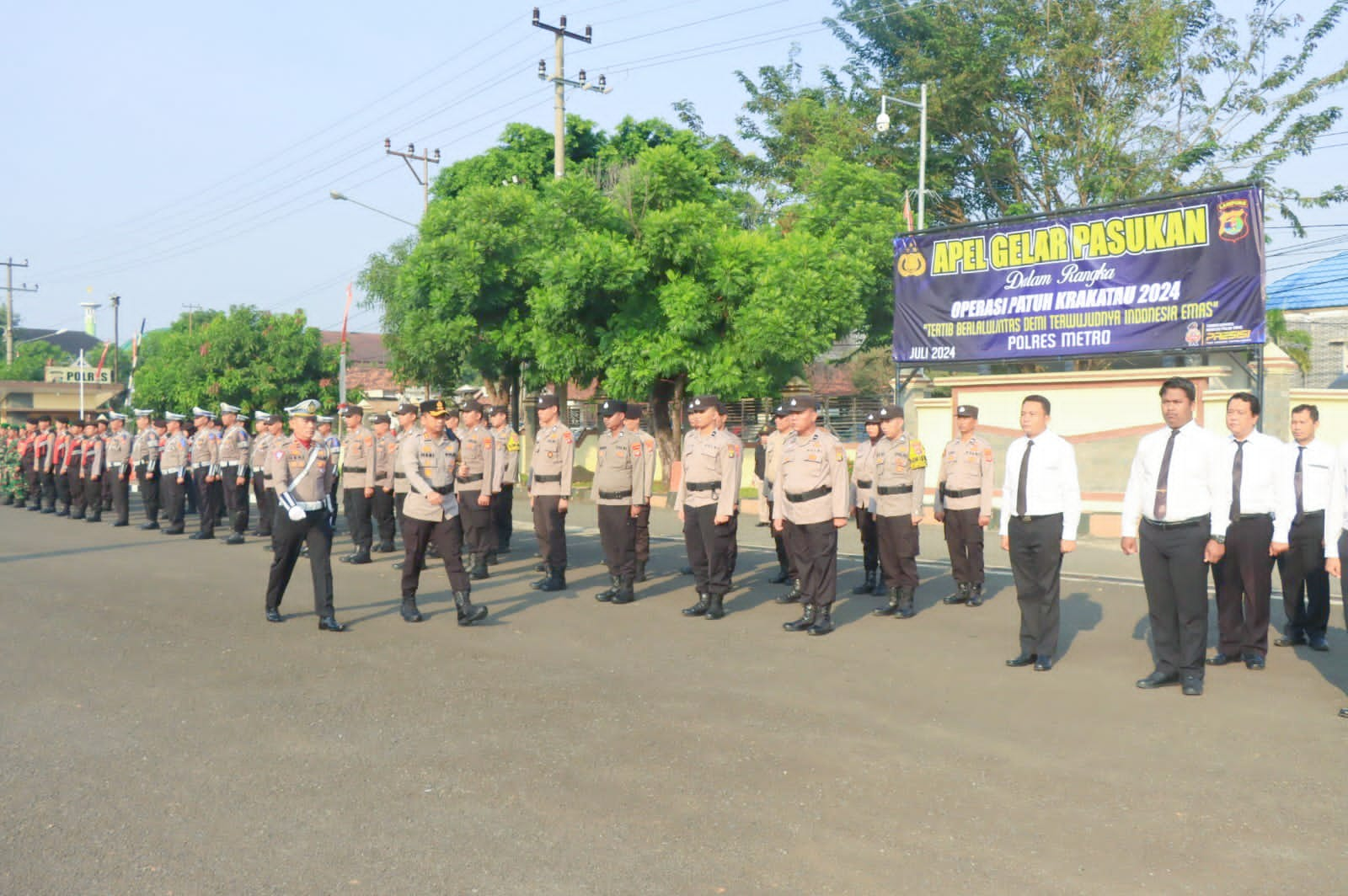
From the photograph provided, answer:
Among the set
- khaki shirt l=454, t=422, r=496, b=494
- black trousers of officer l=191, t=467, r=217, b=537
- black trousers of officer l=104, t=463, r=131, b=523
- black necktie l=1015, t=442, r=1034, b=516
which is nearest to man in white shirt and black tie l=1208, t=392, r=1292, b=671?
black necktie l=1015, t=442, r=1034, b=516

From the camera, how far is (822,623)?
895 centimetres

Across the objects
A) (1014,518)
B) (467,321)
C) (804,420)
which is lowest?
(1014,518)

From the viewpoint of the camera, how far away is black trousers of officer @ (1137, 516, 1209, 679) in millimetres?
6926

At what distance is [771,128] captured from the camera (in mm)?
33844

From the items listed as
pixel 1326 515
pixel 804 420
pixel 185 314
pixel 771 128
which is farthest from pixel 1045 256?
pixel 185 314

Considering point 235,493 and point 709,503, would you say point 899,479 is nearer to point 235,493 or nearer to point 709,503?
point 709,503

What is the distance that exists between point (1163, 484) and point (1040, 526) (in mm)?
863

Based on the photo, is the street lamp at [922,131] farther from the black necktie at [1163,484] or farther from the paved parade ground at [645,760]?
the black necktie at [1163,484]

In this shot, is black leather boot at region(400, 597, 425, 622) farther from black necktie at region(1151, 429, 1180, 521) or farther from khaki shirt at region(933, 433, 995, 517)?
black necktie at region(1151, 429, 1180, 521)

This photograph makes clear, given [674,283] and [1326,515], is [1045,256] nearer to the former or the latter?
[674,283]

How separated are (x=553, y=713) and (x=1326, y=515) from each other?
4748 mm

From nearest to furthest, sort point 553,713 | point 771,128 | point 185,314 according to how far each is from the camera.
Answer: point 553,713
point 771,128
point 185,314

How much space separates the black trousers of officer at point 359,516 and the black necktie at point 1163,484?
9.29 metres

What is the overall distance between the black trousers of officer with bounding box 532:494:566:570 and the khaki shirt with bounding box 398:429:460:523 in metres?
1.87
